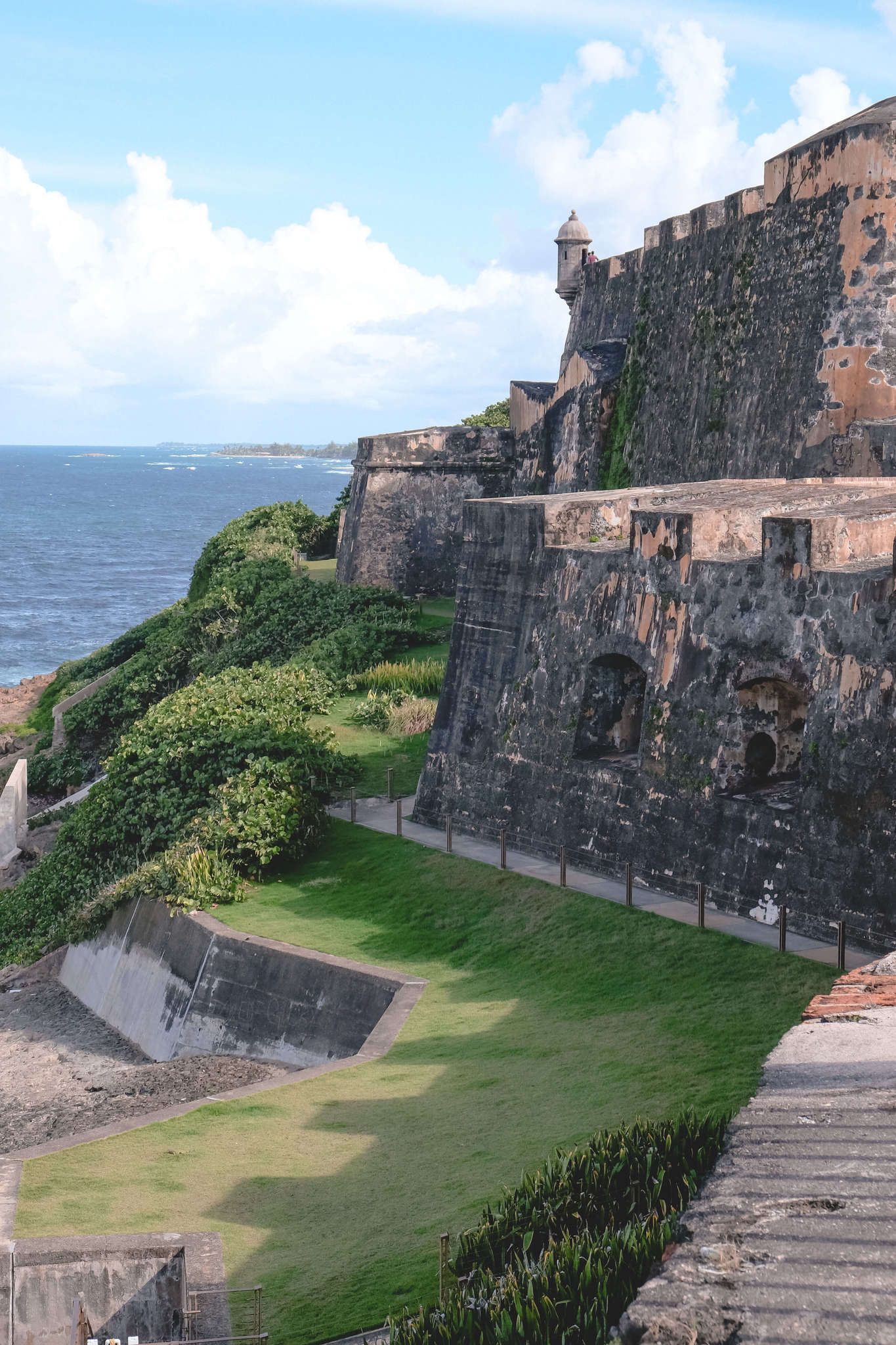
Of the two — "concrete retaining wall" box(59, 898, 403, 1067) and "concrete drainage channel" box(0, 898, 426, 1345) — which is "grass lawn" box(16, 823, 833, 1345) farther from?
"concrete retaining wall" box(59, 898, 403, 1067)

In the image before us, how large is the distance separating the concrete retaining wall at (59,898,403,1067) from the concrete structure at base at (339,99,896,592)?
10.4m

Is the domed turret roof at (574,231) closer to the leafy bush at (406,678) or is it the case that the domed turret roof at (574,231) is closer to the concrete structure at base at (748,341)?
the concrete structure at base at (748,341)

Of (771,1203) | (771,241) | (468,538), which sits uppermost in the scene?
(771,241)

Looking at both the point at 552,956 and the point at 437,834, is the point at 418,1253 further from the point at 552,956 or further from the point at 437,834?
the point at 437,834

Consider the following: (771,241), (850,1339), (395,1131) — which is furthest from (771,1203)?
(771,241)

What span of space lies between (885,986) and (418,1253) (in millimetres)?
3587

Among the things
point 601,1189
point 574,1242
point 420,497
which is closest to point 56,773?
point 420,497

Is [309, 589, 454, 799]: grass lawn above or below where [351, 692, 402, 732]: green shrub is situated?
below

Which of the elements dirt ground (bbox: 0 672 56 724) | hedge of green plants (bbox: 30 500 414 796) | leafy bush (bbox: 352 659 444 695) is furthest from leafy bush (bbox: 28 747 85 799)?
dirt ground (bbox: 0 672 56 724)

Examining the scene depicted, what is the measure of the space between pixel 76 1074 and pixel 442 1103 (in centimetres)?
552

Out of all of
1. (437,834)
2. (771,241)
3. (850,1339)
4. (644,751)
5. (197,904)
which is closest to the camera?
(850,1339)

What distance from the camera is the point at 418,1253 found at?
8992 millimetres

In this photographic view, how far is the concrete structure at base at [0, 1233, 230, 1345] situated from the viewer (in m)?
9.19

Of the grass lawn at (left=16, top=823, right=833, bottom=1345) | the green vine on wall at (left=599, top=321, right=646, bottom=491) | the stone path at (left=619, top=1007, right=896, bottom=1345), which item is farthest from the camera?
the green vine on wall at (left=599, top=321, right=646, bottom=491)
